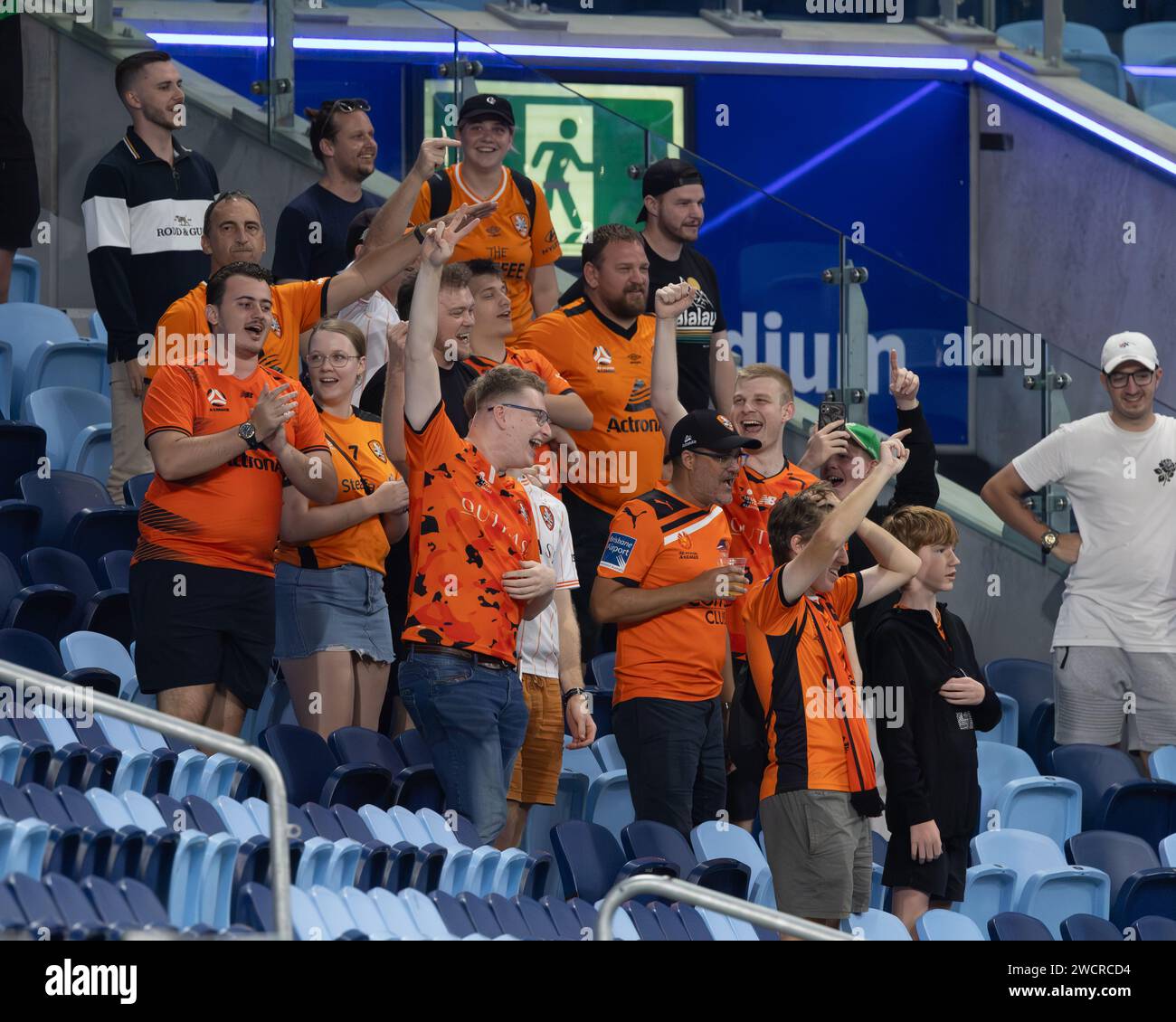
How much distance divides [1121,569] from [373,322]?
2735mm

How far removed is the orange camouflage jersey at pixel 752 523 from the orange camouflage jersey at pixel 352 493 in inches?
43.3

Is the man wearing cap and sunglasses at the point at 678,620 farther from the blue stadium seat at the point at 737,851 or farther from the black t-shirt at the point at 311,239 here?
the black t-shirt at the point at 311,239

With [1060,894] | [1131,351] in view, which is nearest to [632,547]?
[1060,894]

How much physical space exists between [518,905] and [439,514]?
1.24 m

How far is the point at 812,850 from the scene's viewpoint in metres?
5.45

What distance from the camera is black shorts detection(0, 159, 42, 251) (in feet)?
26.2

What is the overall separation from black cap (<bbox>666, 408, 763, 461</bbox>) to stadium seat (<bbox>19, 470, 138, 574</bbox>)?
6.51ft

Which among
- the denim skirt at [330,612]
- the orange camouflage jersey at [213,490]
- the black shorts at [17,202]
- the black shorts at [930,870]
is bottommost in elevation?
the black shorts at [930,870]

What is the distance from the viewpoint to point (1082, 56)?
1175 centimetres

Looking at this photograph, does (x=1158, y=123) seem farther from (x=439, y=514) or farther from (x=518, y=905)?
(x=518, y=905)

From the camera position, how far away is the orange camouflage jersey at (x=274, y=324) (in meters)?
6.07

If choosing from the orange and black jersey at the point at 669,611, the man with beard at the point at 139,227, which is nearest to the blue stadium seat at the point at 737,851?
the orange and black jersey at the point at 669,611

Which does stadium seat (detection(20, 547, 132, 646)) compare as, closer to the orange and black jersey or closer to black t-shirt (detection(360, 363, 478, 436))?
black t-shirt (detection(360, 363, 478, 436))
